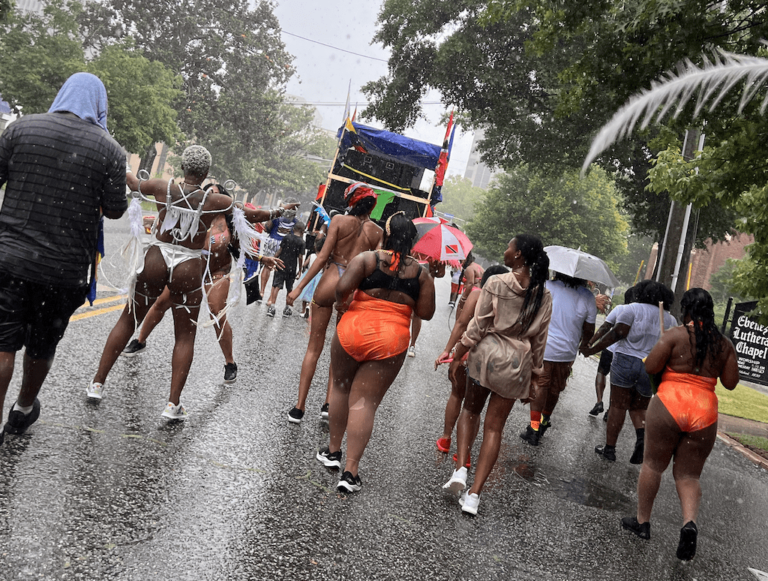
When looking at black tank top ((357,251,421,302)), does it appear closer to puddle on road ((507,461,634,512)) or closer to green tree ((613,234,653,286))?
puddle on road ((507,461,634,512))

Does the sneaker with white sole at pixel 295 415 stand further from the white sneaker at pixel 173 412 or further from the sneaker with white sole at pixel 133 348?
the sneaker with white sole at pixel 133 348

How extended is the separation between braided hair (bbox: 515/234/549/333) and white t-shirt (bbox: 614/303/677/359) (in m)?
2.44

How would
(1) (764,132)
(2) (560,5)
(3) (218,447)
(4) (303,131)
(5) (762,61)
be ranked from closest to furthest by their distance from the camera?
(5) (762,61), (3) (218,447), (1) (764,132), (2) (560,5), (4) (303,131)

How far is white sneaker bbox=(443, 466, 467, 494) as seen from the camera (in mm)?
4665

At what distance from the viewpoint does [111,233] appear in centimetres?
1662

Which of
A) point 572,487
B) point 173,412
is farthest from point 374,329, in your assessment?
point 572,487

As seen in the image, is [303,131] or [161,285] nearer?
[161,285]

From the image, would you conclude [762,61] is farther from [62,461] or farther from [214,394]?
[214,394]

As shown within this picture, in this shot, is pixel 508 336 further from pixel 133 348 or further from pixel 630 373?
pixel 133 348

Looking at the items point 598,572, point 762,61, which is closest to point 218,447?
point 598,572

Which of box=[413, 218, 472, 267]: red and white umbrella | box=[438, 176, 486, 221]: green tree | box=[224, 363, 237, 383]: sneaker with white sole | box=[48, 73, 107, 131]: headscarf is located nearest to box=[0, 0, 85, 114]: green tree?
box=[224, 363, 237, 383]: sneaker with white sole

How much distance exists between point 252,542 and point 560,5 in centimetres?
658

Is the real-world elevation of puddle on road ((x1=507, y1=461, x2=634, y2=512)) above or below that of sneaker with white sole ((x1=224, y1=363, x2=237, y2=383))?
below

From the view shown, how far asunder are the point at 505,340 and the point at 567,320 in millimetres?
2540
